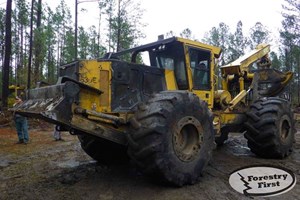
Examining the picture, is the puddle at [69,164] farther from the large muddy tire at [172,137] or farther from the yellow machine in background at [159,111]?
the large muddy tire at [172,137]

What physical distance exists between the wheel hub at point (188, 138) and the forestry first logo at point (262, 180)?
815 mm

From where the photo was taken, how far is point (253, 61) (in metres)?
9.21

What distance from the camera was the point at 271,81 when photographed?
9.30m

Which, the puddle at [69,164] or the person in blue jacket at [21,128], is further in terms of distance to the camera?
the person in blue jacket at [21,128]

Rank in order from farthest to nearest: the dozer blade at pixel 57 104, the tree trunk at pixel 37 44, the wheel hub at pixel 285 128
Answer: the tree trunk at pixel 37 44
the wheel hub at pixel 285 128
the dozer blade at pixel 57 104

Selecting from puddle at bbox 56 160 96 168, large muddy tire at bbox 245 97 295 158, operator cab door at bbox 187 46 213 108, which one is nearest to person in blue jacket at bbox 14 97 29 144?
puddle at bbox 56 160 96 168

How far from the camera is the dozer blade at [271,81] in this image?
923 centimetres

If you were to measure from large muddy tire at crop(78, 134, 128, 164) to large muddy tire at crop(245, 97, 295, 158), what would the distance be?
2920mm

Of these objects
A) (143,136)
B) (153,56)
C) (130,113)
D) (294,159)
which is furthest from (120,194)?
(294,159)

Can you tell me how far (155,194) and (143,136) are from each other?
87 cm

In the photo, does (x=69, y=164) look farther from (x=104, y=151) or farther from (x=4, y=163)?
(x=4, y=163)

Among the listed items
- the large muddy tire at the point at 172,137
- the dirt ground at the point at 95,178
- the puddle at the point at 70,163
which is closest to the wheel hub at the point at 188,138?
the large muddy tire at the point at 172,137

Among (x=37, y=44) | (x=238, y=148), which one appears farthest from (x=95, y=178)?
(x=37, y=44)

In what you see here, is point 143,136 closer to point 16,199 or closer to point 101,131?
point 101,131
